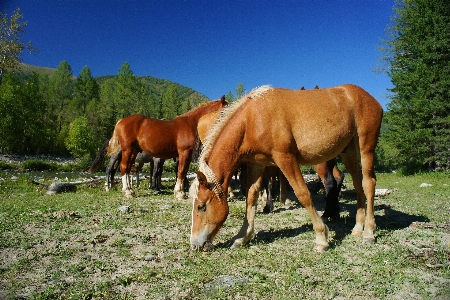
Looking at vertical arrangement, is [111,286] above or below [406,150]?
below

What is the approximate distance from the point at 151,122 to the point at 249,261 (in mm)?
7754

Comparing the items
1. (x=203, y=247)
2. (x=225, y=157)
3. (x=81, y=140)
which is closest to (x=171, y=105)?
(x=81, y=140)

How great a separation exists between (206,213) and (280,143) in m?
1.57

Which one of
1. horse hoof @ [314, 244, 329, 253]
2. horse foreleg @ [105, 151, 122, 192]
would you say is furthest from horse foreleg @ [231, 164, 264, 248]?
horse foreleg @ [105, 151, 122, 192]

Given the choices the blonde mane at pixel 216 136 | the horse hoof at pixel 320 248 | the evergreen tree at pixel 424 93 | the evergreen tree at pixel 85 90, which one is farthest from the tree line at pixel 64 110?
the horse hoof at pixel 320 248

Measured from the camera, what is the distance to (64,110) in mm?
64188

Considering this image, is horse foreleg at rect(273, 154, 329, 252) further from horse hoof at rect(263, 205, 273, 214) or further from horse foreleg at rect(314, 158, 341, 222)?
horse hoof at rect(263, 205, 273, 214)

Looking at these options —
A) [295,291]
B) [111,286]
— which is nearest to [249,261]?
[295,291]

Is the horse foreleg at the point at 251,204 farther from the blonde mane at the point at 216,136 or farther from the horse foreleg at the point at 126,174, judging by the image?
the horse foreleg at the point at 126,174

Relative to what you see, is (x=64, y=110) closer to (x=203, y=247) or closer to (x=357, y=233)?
(x=203, y=247)

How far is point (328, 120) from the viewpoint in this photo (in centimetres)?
482

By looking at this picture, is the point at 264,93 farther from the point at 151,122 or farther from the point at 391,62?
the point at 391,62

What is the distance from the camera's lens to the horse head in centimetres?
441

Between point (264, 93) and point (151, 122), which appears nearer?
point (264, 93)
